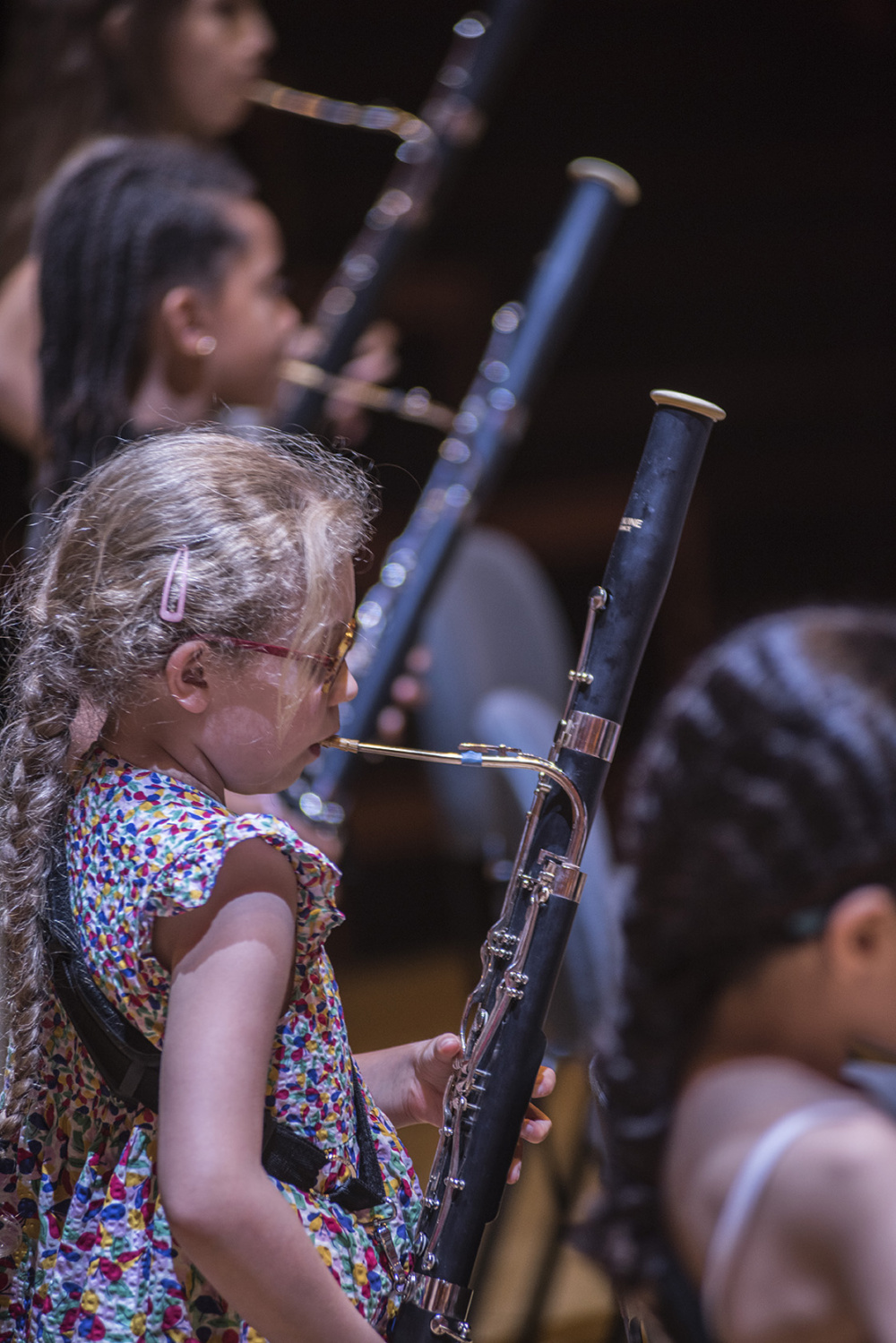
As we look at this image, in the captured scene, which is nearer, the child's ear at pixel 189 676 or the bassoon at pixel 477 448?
the child's ear at pixel 189 676

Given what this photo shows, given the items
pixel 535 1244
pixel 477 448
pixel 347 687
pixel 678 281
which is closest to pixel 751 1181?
pixel 347 687

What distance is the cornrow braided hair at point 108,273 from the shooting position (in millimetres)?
1308

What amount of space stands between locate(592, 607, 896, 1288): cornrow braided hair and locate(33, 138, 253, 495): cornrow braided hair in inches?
34.4

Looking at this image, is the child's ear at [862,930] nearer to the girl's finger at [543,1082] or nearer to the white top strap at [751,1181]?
the white top strap at [751,1181]

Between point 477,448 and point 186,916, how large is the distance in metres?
0.91

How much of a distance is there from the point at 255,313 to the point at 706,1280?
1050 millimetres

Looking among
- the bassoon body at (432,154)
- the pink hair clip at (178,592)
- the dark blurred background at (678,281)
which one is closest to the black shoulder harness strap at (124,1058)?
the pink hair clip at (178,592)

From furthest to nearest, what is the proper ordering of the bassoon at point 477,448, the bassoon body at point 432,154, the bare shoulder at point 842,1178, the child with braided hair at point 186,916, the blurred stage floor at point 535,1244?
the bassoon body at point 432,154 < the blurred stage floor at point 535,1244 < the bassoon at point 477,448 < the child with braided hair at point 186,916 < the bare shoulder at point 842,1178

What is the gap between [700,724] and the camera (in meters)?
0.54

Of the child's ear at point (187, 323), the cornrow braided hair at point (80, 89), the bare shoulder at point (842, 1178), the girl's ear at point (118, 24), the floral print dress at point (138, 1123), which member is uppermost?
the girl's ear at point (118, 24)

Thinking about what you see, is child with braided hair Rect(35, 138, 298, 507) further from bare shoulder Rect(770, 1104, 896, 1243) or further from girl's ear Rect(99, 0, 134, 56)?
bare shoulder Rect(770, 1104, 896, 1243)

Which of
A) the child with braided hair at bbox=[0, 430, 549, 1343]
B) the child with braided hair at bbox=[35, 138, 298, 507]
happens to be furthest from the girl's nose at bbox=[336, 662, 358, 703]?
the child with braided hair at bbox=[35, 138, 298, 507]

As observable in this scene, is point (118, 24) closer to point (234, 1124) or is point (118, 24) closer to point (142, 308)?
point (142, 308)

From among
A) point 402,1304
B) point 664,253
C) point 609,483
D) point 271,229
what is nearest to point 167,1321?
point 402,1304
